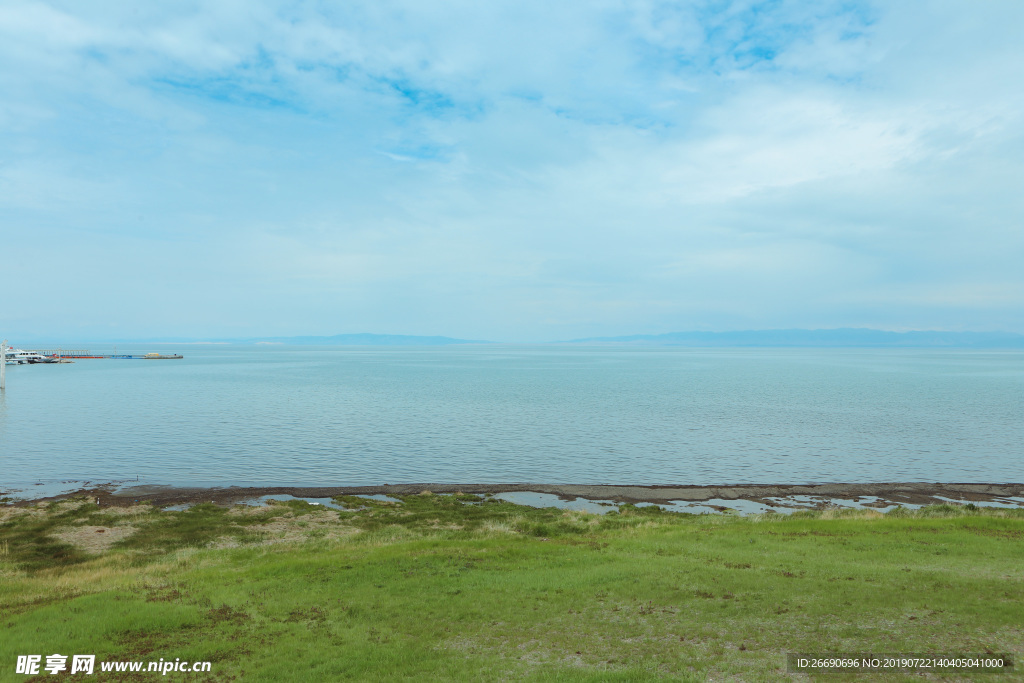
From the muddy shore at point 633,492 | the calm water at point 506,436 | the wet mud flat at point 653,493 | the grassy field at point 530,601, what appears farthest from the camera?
the calm water at point 506,436

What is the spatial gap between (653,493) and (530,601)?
26.7 m

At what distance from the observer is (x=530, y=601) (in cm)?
1600

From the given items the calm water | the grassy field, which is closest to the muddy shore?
Answer: the calm water

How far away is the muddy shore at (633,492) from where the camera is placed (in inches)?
1513

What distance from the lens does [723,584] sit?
55.1ft

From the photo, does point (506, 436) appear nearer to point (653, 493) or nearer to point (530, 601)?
point (653, 493)

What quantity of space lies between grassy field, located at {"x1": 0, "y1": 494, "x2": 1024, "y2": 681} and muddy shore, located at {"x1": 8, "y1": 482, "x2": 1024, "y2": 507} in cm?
1192

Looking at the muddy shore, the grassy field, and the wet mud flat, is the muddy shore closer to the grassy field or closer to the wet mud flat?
the wet mud flat

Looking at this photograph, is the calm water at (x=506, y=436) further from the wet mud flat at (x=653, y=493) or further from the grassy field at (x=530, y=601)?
the grassy field at (x=530, y=601)

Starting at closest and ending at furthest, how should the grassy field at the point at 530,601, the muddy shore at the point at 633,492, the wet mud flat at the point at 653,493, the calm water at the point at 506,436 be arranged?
the grassy field at the point at 530,601
the wet mud flat at the point at 653,493
the muddy shore at the point at 633,492
the calm water at the point at 506,436

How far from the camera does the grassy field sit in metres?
12.4

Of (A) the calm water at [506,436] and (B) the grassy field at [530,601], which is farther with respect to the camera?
(A) the calm water at [506,436]

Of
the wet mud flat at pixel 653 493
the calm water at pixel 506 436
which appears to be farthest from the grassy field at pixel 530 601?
the calm water at pixel 506 436

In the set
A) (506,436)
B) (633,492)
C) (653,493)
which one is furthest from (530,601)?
(506,436)
